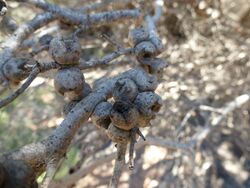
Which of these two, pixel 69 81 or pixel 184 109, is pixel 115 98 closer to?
pixel 69 81

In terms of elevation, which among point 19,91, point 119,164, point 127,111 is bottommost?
point 119,164

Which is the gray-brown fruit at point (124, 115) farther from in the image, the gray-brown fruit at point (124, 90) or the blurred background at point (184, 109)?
the blurred background at point (184, 109)

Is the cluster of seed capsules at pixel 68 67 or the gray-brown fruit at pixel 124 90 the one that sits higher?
the cluster of seed capsules at pixel 68 67

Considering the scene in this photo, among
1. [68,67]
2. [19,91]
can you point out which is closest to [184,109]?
[68,67]

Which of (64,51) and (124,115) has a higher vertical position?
(64,51)

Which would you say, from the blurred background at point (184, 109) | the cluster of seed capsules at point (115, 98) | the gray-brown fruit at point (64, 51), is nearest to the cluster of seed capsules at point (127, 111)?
the cluster of seed capsules at point (115, 98)

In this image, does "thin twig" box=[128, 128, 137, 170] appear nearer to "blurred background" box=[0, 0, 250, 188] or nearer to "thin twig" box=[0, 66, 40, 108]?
"thin twig" box=[0, 66, 40, 108]

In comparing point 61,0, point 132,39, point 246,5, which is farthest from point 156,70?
point 246,5

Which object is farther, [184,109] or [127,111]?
[184,109]

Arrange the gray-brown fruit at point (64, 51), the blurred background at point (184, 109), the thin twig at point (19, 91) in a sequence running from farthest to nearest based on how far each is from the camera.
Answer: the blurred background at point (184, 109) < the gray-brown fruit at point (64, 51) < the thin twig at point (19, 91)
